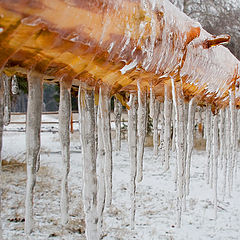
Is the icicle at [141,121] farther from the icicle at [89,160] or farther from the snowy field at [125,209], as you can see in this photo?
the snowy field at [125,209]

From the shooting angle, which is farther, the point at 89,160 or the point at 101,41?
the point at 89,160

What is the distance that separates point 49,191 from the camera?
169 inches

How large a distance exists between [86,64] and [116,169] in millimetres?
5604

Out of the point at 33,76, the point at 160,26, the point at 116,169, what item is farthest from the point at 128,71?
the point at 116,169

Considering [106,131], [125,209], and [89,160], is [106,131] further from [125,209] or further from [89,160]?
[125,209]

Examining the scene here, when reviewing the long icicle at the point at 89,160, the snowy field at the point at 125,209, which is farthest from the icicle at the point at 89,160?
the snowy field at the point at 125,209

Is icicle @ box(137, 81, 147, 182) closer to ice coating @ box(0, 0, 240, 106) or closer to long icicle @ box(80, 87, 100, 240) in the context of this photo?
ice coating @ box(0, 0, 240, 106)

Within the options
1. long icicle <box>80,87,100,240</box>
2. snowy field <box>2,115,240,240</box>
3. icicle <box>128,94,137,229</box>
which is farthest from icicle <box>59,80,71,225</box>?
snowy field <box>2,115,240,240</box>

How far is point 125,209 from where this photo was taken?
3.78 metres

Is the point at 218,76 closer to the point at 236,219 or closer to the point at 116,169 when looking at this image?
the point at 236,219

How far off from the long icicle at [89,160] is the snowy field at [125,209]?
97.9 inches

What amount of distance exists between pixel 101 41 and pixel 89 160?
30 cm

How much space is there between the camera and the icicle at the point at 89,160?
0.62 meters

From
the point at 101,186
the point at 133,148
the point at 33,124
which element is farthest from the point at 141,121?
the point at 33,124
